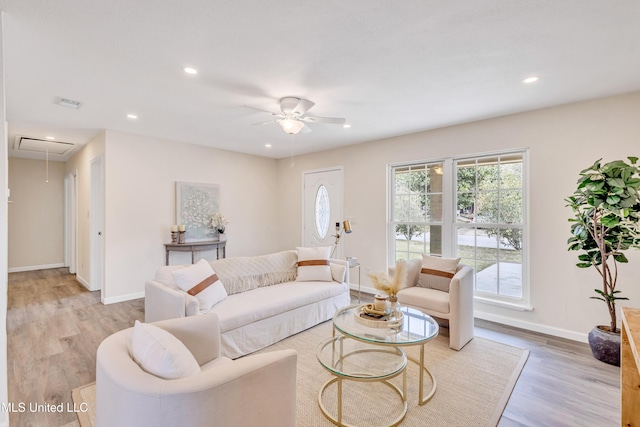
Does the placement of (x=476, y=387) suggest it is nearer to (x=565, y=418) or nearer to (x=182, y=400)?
(x=565, y=418)

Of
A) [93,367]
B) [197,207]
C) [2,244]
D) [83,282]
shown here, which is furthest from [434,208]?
[83,282]

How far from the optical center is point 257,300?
2965mm

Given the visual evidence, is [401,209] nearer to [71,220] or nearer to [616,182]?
[616,182]

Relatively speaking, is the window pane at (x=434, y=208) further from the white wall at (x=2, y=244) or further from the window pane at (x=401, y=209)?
the white wall at (x=2, y=244)

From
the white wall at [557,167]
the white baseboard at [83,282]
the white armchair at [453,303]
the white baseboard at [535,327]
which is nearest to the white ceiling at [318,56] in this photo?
the white wall at [557,167]

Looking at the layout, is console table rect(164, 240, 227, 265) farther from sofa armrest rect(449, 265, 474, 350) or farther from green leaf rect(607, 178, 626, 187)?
green leaf rect(607, 178, 626, 187)

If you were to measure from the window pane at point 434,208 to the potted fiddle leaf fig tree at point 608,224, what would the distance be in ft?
4.91

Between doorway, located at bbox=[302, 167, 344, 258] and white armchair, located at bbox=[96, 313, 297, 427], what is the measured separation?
3687mm

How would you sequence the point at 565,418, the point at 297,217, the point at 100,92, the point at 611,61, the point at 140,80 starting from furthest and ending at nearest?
1. the point at 297,217
2. the point at 100,92
3. the point at 140,80
4. the point at 611,61
5. the point at 565,418

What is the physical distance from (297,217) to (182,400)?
4950mm

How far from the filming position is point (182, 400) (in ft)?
3.66

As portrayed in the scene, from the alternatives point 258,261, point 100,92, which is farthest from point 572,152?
point 100,92

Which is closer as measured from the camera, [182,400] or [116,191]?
[182,400]

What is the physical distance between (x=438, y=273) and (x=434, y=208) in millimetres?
1162
